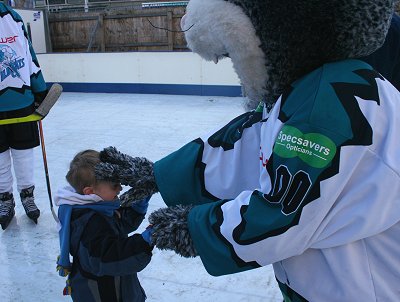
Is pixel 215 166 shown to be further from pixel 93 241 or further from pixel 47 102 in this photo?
pixel 47 102

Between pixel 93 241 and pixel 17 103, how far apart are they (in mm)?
1543

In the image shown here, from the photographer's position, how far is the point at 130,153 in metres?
3.83

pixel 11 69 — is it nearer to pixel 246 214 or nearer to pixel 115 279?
pixel 115 279

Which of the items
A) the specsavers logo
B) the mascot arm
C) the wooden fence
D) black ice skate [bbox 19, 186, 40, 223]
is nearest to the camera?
the specsavers logo

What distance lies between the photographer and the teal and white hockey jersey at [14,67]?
7.71 feet

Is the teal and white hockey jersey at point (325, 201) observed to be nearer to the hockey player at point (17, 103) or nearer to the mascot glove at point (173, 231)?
the mascot glove at point (173, 231)

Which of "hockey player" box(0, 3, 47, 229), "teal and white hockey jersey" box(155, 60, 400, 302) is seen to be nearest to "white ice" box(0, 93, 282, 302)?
"hockey player" box(0, 3, 47, 229)

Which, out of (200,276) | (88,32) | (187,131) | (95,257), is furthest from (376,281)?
(88,32)

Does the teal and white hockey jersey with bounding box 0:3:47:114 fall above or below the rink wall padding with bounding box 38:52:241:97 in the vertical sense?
above

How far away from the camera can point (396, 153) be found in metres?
0.65

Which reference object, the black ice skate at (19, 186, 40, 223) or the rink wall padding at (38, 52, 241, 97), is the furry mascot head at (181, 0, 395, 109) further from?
the rink wall padding at (38, 52, 241, 97)

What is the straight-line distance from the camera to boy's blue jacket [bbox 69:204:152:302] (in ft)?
3.54

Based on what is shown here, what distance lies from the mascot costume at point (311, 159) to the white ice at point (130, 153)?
1.07 m

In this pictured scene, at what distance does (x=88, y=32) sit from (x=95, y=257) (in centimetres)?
1028
